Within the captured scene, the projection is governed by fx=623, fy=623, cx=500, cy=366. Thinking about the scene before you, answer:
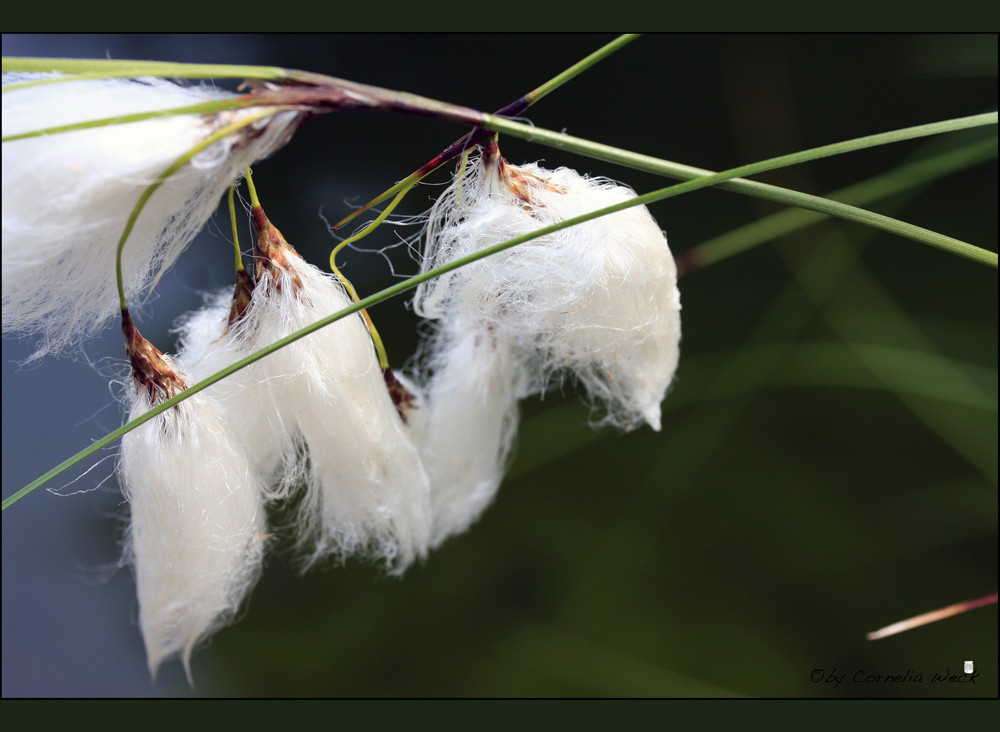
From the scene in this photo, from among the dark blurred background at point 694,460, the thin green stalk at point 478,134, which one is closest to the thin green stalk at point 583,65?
the thin green stalk at point 478,134

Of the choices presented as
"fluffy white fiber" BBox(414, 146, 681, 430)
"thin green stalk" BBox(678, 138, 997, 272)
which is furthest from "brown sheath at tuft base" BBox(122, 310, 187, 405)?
"thin green stalk" BBox(678, 138, 997, 272)

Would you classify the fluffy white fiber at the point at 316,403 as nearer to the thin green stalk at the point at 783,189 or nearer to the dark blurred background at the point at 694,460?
the thin green stalk at the point at 783,189

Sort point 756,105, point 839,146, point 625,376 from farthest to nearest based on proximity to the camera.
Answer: point 756,105
point 625,376
point 839,146

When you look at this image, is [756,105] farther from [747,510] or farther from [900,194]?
[747,510]

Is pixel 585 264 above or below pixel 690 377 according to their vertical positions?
above

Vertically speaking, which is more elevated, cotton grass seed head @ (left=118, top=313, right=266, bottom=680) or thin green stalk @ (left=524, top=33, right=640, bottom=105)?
thin green stalk @ (left=524, top=33, right=640, bottom=105)

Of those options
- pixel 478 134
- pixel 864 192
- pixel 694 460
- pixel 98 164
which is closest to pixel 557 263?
pixel 478 134

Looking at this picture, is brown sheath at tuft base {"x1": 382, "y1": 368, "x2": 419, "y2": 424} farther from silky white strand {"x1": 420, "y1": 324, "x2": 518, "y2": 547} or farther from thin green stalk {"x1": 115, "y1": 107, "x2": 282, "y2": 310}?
thin green stalk {"x1": 115, "y1": 107, "x2": 282, "y2": 310}

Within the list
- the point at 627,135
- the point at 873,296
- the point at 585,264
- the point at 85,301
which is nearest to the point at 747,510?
the point at 873,296
